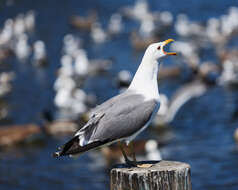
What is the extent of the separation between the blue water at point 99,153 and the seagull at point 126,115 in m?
4.98

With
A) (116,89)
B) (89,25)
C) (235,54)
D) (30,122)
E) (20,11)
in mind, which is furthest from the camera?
(20,11)

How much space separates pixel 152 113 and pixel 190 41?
73.6ft

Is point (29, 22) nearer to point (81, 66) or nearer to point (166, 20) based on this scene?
point (166, 20)

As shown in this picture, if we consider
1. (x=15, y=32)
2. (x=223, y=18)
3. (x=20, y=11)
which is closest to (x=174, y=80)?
(x=223, y=18)

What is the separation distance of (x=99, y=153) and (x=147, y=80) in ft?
25.5

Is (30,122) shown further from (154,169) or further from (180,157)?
(154,169)

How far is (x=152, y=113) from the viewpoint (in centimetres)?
532

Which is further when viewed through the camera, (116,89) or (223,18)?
(223,18)

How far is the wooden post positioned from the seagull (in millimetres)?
503

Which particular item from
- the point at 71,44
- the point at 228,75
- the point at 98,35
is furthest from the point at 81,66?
the point at 228,75

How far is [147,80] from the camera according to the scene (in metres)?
5.46

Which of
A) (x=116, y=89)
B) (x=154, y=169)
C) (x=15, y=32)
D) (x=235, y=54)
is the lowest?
(x=154, y=169)

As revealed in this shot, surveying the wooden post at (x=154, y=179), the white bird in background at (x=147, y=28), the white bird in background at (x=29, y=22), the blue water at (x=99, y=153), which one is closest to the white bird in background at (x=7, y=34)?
the white bird in background at (x=29, y=22)

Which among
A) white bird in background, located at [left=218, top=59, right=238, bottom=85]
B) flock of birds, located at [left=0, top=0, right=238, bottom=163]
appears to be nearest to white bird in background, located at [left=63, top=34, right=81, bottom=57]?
flock of birds, located at [left=0, top=0, right=238, bottom=163]
